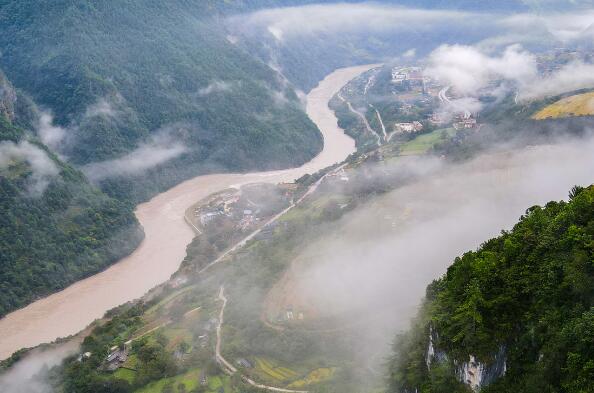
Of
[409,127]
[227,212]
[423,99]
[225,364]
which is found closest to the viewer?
[225,364]

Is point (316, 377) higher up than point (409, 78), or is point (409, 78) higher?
point (316, 377)

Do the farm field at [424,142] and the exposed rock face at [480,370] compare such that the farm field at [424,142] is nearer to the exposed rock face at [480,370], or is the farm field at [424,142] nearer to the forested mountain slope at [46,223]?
the forested mountain slope at [46,223]

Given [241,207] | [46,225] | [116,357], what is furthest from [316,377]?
[241,207]

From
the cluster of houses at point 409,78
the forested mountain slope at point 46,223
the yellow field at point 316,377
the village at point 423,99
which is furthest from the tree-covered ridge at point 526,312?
the cluster of houses at point 409,78

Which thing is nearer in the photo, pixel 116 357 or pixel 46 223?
pixel 116 357

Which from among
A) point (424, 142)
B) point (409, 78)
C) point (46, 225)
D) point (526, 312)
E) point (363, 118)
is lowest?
point (363, 118)

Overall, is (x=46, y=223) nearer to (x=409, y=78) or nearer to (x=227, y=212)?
(x=227, y=212)
